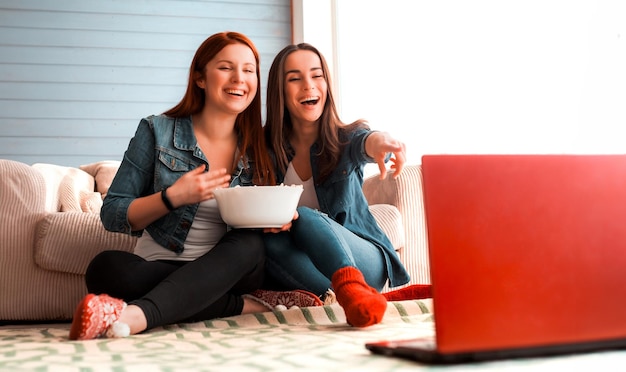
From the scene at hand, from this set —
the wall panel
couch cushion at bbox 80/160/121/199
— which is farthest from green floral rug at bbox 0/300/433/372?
the wall panel

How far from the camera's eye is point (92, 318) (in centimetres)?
119

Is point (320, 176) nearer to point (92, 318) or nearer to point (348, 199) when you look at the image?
point (348, 199)

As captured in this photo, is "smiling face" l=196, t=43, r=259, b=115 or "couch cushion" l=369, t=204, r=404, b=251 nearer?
"smiling face" l=196, t=43, r=259, b=115

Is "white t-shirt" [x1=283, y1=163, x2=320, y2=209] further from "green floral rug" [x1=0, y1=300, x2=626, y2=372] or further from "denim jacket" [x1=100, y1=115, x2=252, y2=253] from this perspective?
"green floral rug" [x1=0, y1=300, x2=626, y2=372]

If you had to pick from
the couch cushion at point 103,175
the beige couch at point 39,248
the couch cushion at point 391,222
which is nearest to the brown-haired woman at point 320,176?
the couch cushion at point 391,222

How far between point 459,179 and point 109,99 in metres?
3.51

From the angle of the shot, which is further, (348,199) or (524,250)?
(348,199)

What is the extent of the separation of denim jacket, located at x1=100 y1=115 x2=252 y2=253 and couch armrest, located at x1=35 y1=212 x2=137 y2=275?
249mm

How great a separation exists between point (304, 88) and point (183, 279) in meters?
0.59

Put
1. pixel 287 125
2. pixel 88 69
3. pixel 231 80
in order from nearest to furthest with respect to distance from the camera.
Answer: pixel 231 80
pixel 287 125
pixel 88 69

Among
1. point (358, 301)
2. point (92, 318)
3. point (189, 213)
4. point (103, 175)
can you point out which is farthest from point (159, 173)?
point (103, 175)

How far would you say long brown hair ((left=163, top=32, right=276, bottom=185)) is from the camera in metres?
1.73

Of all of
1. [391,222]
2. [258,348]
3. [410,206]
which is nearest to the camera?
[258,348]

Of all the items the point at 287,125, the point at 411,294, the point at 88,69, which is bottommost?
the point at 411,294
